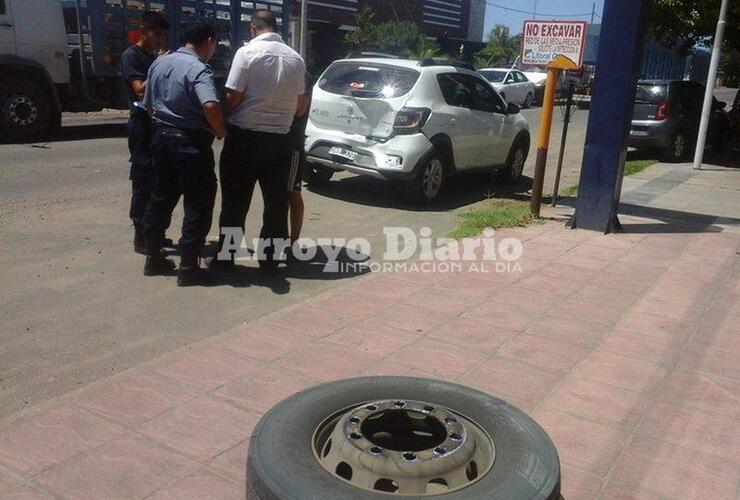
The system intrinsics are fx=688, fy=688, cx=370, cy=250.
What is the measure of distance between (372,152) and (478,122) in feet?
5.89

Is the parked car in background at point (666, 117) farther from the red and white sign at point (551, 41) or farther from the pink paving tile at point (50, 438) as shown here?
the pink paving tile at point (50, 438)

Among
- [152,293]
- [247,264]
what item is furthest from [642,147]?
[152,293]

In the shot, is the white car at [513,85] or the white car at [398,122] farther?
the white car at [513,85]

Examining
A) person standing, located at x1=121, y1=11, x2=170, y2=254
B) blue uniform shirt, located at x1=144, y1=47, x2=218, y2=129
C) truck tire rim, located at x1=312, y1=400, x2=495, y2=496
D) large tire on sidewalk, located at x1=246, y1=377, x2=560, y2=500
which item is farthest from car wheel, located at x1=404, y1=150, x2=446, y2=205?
truck tire rim, located at x1=312, y1=400, x2=495, y2=496

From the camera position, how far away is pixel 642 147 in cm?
1462

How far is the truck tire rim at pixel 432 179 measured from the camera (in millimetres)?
8375

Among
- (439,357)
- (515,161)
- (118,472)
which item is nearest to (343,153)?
(515,161)

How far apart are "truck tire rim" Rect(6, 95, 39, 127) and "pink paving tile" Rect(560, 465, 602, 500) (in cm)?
1134

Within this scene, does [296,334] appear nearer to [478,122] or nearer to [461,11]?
[478,122]

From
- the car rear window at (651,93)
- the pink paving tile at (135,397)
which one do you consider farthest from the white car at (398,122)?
the car rear window at (651,93)

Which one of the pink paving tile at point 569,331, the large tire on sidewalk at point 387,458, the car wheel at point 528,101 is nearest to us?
the large tire on sidewalk at point 387,458

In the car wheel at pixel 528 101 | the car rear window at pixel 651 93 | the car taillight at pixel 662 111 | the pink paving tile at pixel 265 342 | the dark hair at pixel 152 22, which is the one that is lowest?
the pink paving tile at pixel 265 342

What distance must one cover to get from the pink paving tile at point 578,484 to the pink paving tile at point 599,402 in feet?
1.70

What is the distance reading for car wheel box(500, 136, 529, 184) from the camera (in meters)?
10.1
